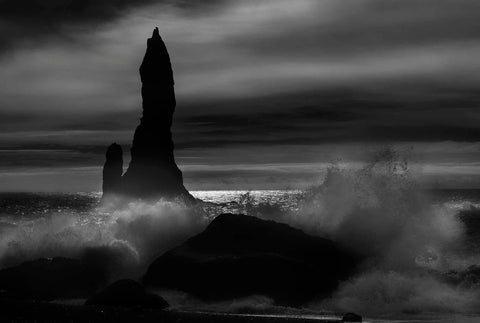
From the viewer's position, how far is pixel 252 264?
35.3m

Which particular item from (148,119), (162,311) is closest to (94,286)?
(162,311)

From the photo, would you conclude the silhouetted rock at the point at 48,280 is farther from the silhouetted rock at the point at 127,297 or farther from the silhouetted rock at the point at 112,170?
the silhouetted rock at the point at 112,170

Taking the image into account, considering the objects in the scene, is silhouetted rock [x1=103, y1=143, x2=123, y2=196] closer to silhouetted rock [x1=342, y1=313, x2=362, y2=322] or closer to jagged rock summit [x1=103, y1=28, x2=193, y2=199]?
jagged rock summit [x1=103, y1=28, x2=193, y2=199]

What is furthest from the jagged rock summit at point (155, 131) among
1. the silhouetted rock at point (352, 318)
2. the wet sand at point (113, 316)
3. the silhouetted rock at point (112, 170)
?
the silhouetted rock at point (352, 318)

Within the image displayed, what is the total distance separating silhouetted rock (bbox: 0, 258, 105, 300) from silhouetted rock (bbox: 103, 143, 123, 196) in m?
122

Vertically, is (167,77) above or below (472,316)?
above

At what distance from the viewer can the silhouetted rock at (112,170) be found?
16260 centimetres

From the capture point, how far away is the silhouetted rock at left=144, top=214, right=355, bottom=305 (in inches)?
1375

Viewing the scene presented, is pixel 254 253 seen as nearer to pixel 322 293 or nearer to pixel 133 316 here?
pixel 322 293

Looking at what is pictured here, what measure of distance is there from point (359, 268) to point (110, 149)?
133m

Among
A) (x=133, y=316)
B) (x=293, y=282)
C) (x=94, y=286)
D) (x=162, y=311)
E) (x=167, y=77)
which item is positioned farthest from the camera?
(x=167, y=77)

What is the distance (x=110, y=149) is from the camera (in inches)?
6594

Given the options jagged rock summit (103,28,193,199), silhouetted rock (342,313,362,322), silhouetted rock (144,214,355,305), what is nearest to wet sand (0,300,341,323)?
silhouetted rock (342,313,362,322)

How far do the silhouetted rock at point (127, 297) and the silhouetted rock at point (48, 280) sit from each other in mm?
3518
